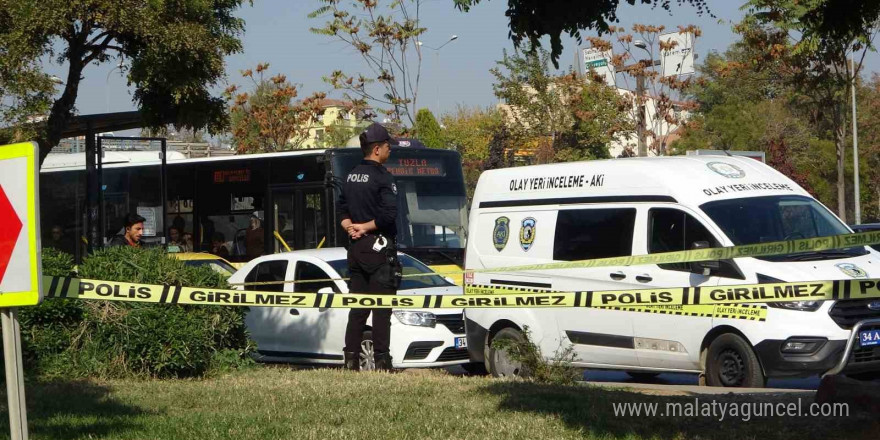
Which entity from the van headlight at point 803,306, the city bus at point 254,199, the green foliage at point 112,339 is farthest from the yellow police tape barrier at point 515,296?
the city bus at point 254,199

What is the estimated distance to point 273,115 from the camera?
43.1 meters

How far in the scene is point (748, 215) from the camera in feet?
34.6

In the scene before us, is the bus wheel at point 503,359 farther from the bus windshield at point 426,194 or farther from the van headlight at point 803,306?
the bus windshield at point 426,194

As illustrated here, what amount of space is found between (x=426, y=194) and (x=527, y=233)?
8.08 meters

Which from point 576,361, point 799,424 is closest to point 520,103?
point 576,361

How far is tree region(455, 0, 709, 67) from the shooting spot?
6023mm

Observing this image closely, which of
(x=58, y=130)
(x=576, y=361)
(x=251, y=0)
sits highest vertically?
(x=251, y=0)

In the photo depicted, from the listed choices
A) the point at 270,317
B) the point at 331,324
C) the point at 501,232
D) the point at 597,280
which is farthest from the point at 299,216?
the point at 597,280

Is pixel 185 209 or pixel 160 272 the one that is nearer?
pixel 160 272

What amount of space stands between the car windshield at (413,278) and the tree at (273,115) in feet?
86.6

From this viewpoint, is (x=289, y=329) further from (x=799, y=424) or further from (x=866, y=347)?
(x=799, y=424)

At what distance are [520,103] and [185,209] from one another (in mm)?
22217

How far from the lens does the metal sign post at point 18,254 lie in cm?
477

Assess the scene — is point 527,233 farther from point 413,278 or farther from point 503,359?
point 413,278
